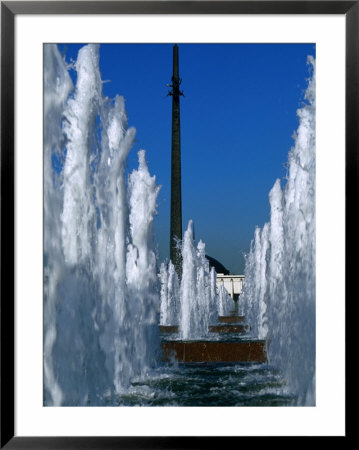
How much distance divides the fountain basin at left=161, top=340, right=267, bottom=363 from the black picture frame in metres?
3.67

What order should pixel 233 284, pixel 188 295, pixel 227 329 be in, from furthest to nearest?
pixel 233 284 < pixel 188 295 < pixel 227 329

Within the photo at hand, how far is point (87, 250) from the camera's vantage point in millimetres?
6496

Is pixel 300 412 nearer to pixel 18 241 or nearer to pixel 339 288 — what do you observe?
pixel 339 288

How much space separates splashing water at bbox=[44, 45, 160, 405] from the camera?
5.45 meters

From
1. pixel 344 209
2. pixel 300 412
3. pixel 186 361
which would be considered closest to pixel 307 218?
pixel 344 209

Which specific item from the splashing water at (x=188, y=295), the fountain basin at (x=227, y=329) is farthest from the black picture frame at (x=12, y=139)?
the splashing water at (x=188, y=295)

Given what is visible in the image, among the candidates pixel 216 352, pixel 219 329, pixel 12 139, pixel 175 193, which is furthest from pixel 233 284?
pixel 12 139

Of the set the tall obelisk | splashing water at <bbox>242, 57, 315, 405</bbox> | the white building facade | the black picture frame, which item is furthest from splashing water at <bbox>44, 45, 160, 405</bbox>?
Answer: the white building facade

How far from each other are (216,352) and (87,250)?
347 cm

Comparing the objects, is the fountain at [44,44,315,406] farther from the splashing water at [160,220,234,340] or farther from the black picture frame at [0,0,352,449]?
the splashing water at [160,220,234,340]

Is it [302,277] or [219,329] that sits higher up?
[302,277]

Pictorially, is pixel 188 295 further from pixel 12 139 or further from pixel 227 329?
pixel 12 139

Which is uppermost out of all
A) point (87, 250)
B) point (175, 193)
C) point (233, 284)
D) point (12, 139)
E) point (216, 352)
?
point (175, 193)

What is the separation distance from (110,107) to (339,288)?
3600 mm
